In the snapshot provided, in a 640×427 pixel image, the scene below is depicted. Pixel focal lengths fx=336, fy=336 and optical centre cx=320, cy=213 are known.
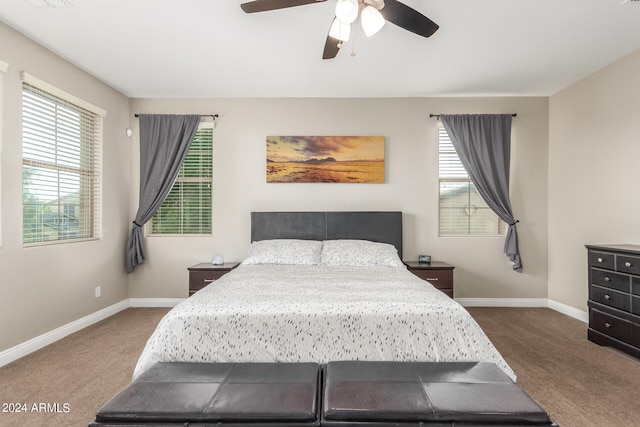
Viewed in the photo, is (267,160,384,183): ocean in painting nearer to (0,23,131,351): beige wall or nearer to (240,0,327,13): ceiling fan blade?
(0,23,131,351): beige wall

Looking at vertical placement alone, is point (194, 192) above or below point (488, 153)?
below

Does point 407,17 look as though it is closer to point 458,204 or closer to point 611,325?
point 458,204

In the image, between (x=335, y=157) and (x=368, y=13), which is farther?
(x=335, y=157)

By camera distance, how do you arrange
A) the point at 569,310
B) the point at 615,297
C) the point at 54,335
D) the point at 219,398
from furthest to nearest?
the point at 569,310 → the point at 54,335 → the point at 615,297 → the point at 219,398

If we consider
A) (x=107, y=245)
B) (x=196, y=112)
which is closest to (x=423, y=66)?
(x=196, y=112)

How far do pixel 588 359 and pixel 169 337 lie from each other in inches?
126

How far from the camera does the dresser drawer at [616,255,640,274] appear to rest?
269cm

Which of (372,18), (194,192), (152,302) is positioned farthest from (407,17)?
(152,302)

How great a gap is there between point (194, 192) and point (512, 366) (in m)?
3.90

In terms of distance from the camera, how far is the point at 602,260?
9.87 ft

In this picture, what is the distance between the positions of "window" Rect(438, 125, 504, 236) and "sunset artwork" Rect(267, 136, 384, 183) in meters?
0.83

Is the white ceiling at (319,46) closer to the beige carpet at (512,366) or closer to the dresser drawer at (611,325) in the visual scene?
the dresser drawer at (611,325)

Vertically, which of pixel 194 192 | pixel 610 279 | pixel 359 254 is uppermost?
pixel 194 192

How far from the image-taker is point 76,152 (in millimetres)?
3508
